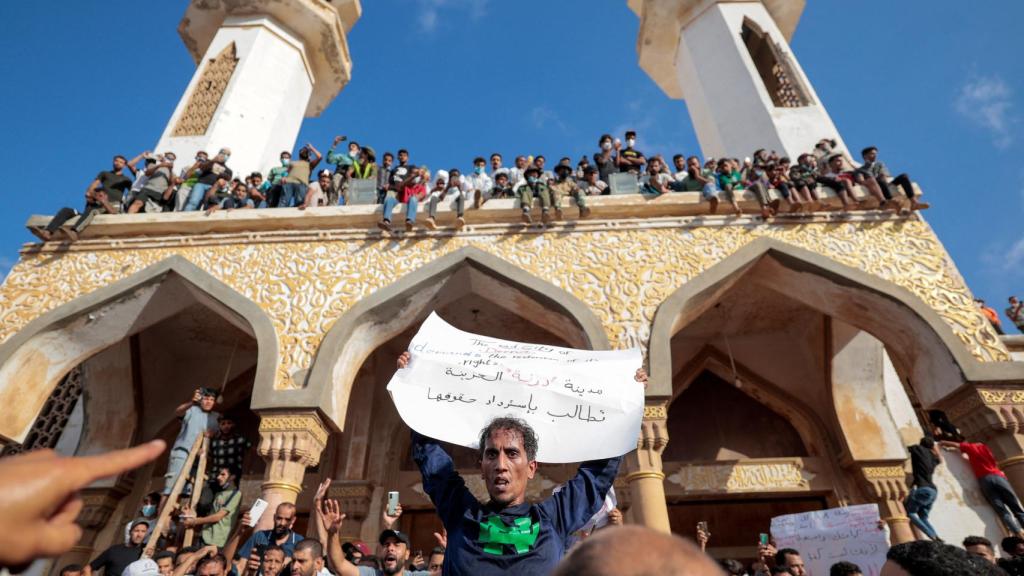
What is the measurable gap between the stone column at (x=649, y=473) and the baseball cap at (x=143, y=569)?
3.42m

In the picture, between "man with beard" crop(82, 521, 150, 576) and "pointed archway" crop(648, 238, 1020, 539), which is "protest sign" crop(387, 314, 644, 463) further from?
"man with beard" crop(82, 521, 150, 576)

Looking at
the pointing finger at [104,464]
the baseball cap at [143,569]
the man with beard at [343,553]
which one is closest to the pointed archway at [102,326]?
the baseball cap at [143,569]

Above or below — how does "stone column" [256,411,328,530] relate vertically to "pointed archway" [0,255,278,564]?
below

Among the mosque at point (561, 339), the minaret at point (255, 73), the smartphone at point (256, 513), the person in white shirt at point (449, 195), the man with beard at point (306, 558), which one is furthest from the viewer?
the minaret at point (255, 73)

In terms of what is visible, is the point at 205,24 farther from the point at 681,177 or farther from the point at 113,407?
the point at 681,177

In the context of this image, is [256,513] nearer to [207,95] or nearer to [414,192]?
[414,192]

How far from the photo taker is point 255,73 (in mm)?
10391

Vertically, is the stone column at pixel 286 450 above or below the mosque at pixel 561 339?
below

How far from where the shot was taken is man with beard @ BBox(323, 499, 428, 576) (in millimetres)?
2309

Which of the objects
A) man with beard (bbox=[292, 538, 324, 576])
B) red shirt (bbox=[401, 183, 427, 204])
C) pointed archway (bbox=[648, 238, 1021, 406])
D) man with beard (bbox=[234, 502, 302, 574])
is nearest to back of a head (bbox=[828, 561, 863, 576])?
pointed archway (bbox=[648, 238, 1021, 406])

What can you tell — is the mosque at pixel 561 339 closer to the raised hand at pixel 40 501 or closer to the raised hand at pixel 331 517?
the raised hand at pixel 331 517

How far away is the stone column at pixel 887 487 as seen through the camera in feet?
20.5

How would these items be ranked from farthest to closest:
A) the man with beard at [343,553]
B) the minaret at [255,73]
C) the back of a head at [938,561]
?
the minaret at [255,73] → the man with beard at [343,553] → the back of a head at [938,561]

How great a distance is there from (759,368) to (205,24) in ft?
39.7
